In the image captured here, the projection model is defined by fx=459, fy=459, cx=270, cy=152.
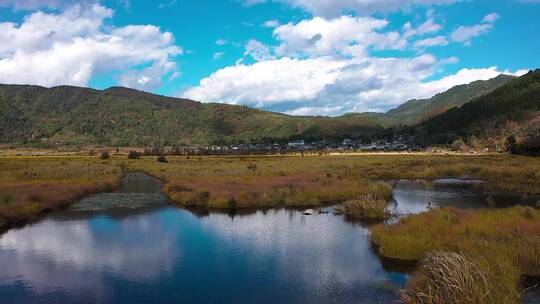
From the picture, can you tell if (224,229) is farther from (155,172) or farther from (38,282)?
(155,172)

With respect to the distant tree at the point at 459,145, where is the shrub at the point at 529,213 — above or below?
below

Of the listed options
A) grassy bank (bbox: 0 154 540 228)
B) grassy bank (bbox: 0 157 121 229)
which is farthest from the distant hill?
grassy bank (bbox: 0 157 121 229)

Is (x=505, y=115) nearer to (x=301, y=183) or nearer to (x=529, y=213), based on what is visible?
(x=301, y=183)

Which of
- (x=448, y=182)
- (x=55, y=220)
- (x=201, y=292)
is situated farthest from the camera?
(x=448, y=182)

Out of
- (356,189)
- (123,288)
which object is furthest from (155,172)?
(123,288)

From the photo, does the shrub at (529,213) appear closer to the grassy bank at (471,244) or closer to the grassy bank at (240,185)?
the grassy bank at (471,244)

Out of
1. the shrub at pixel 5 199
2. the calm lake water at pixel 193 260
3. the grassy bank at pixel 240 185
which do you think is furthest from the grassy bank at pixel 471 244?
the shrub at pixel 5 199

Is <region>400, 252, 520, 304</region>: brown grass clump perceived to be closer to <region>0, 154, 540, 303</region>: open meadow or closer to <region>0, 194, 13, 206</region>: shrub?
<region>0, 154, 540, 303</region>: open meadow
